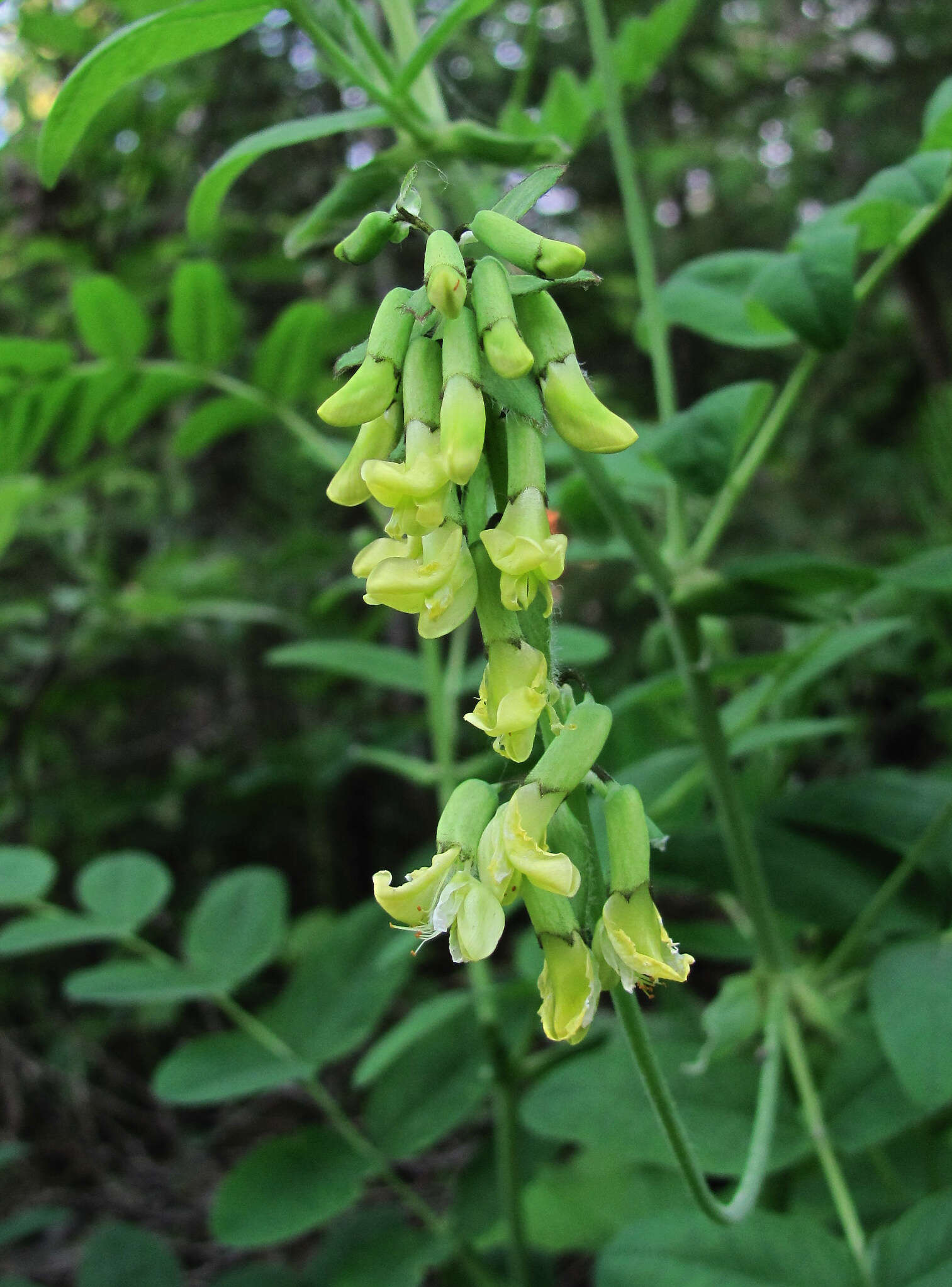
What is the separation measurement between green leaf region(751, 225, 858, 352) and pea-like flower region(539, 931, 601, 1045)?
0.59 metres

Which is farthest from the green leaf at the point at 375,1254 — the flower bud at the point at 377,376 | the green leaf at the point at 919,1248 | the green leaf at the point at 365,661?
the flower bud at the point at 377,376

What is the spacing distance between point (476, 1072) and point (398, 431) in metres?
1.08

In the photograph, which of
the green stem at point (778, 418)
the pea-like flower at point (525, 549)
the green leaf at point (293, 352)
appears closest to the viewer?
the pea-like flower at point (525, 549)

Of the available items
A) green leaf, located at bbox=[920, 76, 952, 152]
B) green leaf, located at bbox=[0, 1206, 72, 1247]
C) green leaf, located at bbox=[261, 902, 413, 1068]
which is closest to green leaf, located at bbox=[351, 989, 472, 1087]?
green leaf, located at bbox=[261, 902, 413, 1068]

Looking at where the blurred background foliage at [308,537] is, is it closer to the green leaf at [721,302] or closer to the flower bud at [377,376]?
the green leaf at [721,302]

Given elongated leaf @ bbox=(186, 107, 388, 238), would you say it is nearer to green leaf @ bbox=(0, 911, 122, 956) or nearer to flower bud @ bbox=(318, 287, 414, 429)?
flower bud @ bbox=(318, 287, 414, 429)

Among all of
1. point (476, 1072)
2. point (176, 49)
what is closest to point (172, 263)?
point (176, 49)

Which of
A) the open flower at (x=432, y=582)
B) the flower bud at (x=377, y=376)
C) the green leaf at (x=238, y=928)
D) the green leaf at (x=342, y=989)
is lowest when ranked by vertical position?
the green leaf at (x=342, y=989)

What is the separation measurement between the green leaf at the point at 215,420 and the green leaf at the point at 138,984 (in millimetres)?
872

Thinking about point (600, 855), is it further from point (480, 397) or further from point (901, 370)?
point (901, 370)

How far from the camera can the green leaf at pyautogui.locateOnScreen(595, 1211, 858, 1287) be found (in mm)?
936

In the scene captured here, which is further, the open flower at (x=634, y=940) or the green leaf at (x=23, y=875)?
the green leaf at (x=23, y=875)

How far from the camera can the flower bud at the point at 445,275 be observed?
580 mm

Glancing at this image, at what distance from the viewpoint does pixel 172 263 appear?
270 cm
